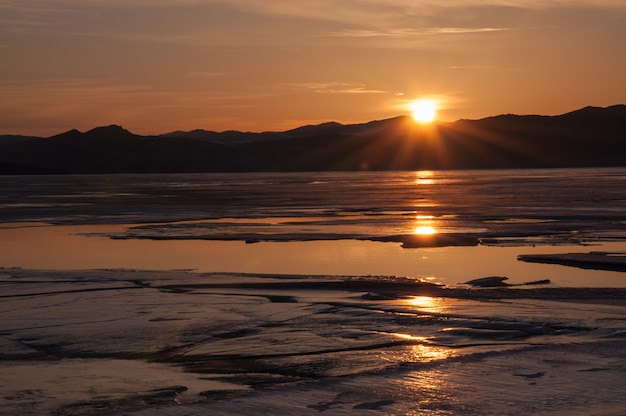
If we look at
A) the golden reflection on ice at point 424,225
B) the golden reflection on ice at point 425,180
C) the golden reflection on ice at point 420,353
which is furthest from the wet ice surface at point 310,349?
the golden reflection on ice at point 425,180

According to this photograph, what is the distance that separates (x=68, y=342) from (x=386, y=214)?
2146 cm

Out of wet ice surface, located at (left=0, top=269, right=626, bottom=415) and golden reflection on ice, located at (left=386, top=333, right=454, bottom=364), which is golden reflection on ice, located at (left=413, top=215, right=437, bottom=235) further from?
golden reflection on ice, located at (left=386, top=333, right=454, bottom=364)

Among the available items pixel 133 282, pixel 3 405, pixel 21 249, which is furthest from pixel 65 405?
pixel 21 249

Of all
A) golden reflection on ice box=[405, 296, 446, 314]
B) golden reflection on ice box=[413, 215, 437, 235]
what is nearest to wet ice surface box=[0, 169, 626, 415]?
golden reflection on ice box=[405, 296, 446, 314]

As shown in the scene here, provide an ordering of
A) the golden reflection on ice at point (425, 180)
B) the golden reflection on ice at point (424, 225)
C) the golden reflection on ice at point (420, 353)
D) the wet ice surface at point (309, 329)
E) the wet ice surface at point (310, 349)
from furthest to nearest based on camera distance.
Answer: the golden reflection on ice at point (425, 180), the golden reflection on ice at point (424, 225), the golden reflection on ice at point (420, 353), the wet ice surface at point (309, 329), the wet ice surface at point (310, 349)

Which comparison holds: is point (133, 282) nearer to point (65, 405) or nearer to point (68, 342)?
point (68, 342)

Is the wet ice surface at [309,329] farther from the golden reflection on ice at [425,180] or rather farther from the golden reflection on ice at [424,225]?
the golden reflection on ice at [425,180]

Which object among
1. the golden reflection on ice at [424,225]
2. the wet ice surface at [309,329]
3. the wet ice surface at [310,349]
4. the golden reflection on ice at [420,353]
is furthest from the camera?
the golden reflection on ice at [424,225]

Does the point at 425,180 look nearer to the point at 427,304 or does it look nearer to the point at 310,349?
the point at 427,304

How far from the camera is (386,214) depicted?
29.9 m

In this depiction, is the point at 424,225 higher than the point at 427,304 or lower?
higher

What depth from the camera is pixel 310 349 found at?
8547 millimetres

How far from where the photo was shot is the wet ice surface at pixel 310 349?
266 inches

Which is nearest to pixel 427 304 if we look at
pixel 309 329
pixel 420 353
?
pixel 309 329
